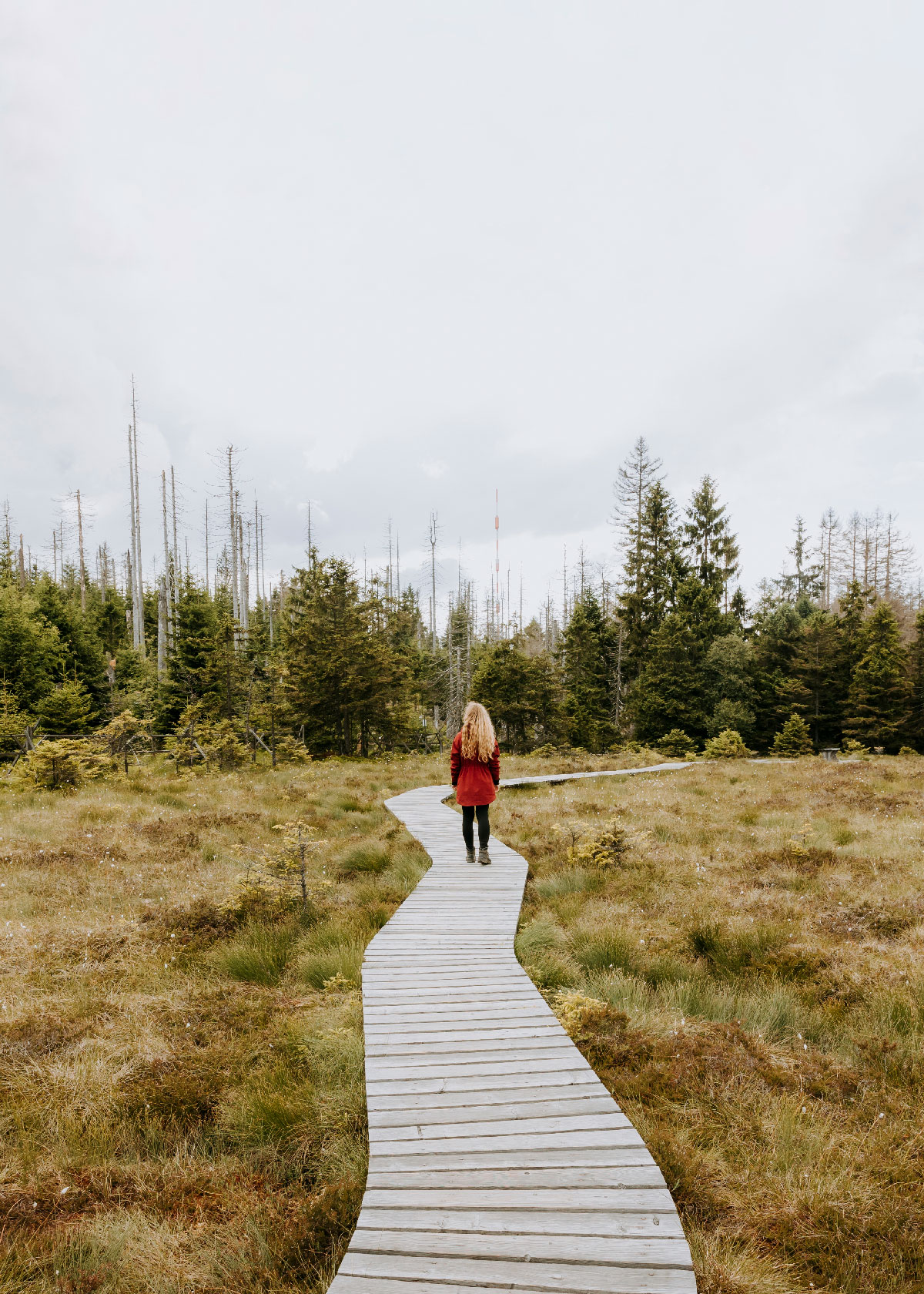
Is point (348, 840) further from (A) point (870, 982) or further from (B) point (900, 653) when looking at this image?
(B) point (900, 653)

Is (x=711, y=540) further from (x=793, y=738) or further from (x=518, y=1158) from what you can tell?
(x=518, y=1158)

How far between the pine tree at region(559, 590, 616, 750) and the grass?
2374 centimetres

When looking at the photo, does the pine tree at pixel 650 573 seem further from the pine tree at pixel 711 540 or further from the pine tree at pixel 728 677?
the pine tree at pixel 728 677

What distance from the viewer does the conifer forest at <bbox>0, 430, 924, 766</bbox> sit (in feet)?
71.4

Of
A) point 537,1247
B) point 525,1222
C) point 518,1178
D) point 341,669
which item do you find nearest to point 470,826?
point 518,1178

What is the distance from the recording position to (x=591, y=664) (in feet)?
117

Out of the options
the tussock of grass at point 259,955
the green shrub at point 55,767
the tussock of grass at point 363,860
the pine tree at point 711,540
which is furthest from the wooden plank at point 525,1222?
the pine tree at point 711,540

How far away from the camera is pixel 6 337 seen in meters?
27.2

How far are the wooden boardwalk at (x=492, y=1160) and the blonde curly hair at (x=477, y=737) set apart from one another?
289 cm

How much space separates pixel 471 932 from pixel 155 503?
37518 mm

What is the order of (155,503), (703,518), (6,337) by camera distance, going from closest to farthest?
(6,337) < (155,503) < (703,518)

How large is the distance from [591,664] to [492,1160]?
1333 inches

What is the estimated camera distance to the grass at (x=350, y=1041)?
281 cm

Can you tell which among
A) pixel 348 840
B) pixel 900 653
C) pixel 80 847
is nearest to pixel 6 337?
pixel 80 847
